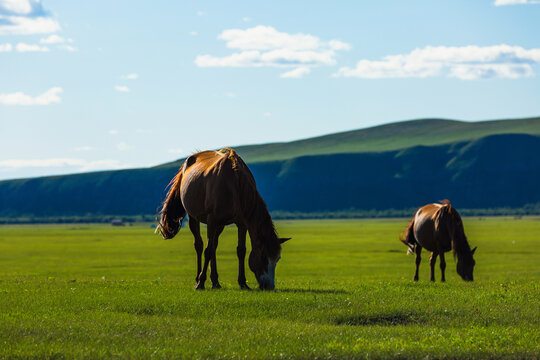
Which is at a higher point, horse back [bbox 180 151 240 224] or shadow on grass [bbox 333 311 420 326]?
horse back [bbox 180 151 240 224]

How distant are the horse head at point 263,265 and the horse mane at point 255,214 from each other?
0.10 metres

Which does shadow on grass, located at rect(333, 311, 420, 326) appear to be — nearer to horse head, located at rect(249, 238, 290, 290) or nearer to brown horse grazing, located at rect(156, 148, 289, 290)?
horse head, located at rect(249, 238, 290, 290)

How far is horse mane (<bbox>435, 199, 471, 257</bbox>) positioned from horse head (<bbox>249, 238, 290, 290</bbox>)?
979 cm

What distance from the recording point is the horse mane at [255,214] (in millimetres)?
19891

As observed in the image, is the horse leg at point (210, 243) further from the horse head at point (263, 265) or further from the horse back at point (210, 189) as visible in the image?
the horse head at point (263, 265)

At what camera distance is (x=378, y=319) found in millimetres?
16422

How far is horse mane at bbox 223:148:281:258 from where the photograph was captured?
19.9 metres

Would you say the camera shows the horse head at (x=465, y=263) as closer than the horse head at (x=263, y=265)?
No

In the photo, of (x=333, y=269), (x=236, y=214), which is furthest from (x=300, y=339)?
(x=333, y=269)

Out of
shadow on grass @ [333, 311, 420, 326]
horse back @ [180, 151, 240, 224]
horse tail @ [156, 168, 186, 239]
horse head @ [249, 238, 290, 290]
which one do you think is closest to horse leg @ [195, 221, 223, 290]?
horse back @ [180, 151, 240, 224]

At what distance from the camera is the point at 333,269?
165 ft

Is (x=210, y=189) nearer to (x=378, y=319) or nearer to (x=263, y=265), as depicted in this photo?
(x=263, y=265)

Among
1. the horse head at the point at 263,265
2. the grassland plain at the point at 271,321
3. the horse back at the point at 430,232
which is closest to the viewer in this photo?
the grassland plain at the point at 271,321

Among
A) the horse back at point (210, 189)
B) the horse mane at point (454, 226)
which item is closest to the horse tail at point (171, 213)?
the horse back at point (210, 189)
